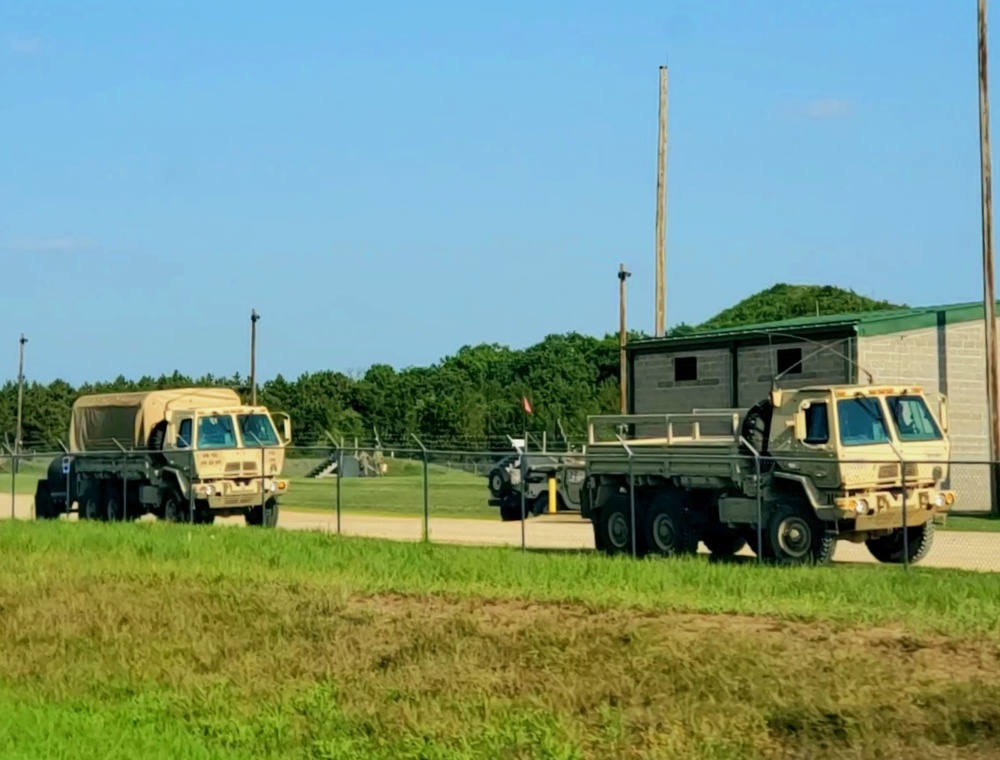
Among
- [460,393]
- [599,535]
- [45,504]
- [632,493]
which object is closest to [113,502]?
[45,504]

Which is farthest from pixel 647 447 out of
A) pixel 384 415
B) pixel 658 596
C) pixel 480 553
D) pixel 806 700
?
pixel 384 415

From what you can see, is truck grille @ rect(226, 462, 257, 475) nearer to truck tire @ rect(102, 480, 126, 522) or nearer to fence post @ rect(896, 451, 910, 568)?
truck tire @ rect(102, 480, 126, 522)

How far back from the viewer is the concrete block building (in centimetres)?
3928

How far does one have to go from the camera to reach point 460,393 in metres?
87.3

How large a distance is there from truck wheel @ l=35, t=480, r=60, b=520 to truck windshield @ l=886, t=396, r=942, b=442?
2234 centimetres

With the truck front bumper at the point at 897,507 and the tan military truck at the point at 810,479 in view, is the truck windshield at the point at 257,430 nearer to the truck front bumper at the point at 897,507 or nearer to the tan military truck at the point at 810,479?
the tan military truck at the point at 810,479

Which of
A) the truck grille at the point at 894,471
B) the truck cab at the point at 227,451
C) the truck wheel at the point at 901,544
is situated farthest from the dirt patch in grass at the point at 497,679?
the truck cab at the point at 227,451

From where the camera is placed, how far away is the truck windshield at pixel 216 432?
33656 mm

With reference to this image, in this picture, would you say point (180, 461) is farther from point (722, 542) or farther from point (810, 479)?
point (810, 479)

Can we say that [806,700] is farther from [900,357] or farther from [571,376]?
[571,376]

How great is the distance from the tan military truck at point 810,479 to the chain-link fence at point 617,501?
0.09ft

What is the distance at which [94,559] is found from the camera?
22.7 metres

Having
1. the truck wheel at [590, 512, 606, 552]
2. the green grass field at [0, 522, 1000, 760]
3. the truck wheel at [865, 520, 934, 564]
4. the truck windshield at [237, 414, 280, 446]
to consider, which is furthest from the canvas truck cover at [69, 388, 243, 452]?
the truck wheel at [865, 520, 934, 564]

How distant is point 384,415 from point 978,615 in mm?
72793
